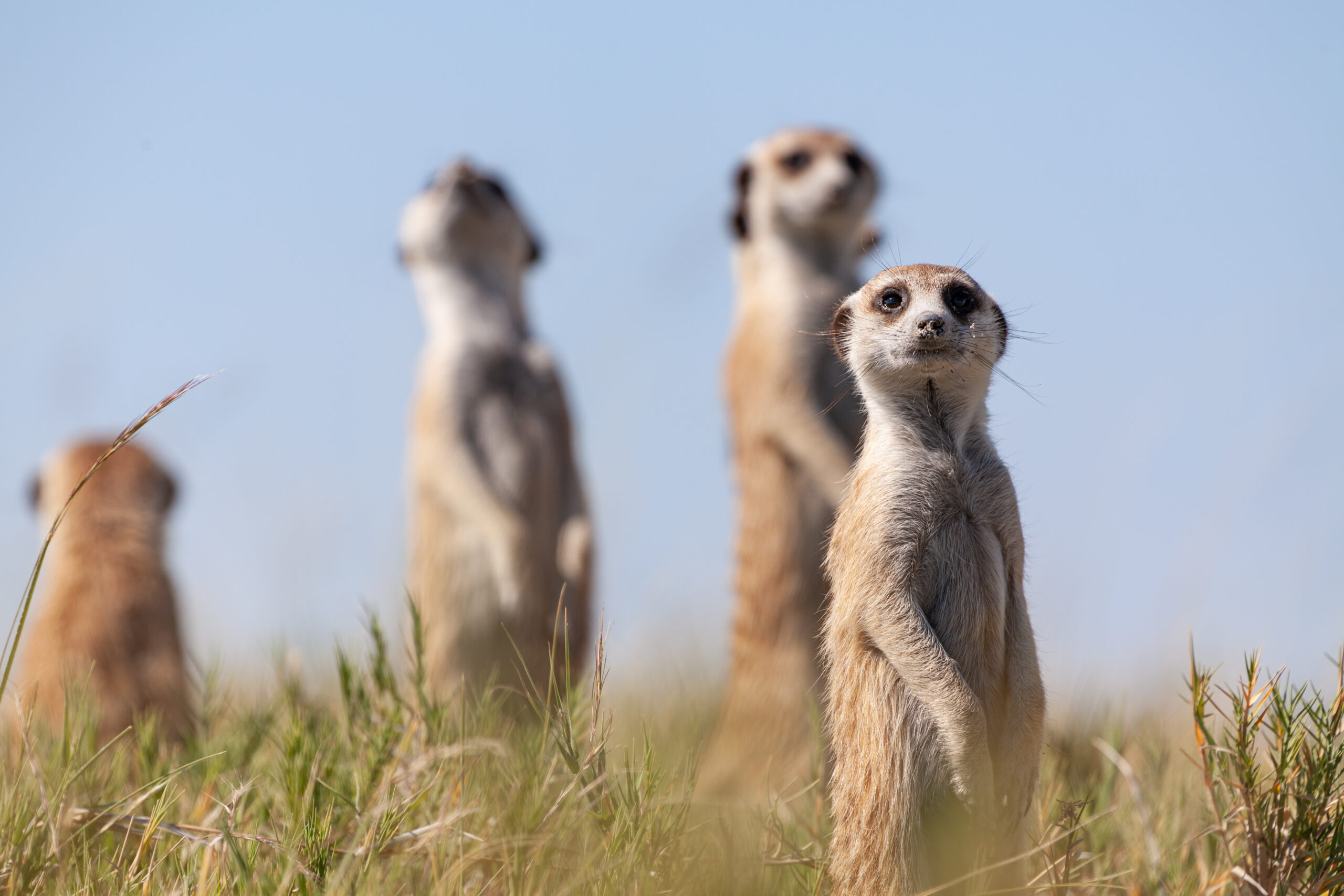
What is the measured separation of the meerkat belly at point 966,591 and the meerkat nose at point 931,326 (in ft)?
1.17

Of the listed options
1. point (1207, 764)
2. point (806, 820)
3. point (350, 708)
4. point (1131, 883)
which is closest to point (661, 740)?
point (806, 820)

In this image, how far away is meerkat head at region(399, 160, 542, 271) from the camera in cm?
630

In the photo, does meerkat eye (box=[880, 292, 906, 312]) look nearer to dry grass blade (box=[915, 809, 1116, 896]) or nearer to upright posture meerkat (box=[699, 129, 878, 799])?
dry grass blade (box=[915, 809, 1116, 896])

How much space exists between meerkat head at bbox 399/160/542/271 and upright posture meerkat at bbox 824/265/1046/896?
4.03 m

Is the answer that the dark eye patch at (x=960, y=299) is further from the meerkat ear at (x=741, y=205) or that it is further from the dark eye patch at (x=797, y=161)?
the meerkat ear at (x=741, y=205)

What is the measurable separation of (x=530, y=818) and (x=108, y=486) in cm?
387

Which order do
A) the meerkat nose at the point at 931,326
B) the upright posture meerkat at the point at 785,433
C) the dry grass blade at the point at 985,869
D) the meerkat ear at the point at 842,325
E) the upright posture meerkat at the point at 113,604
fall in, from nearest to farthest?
the dry grass blade at the point at 985,869, the meerkat nose at the point at 931,326, the meerkat ear at the point at 842,325, the upright posture meerkat at the point at 113,604, the upright posture meerkat at the point at 785,433

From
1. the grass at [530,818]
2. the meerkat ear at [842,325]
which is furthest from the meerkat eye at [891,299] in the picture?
the grass at [530,818]

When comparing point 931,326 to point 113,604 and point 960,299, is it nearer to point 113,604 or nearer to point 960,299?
point 960,299

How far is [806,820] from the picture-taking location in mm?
3152

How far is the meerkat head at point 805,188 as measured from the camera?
5.71 m

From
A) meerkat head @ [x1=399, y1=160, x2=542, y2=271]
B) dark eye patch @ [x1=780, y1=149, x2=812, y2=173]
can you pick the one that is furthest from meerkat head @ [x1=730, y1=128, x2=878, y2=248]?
meerkat head @ [x1=399, y1=160, x2=542, y2=271]

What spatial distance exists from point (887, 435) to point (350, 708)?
5.02ft

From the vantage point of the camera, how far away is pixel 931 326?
2424 mm
